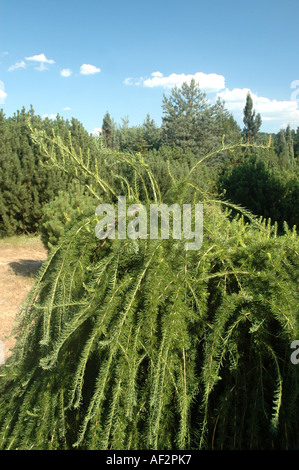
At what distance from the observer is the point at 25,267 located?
738 centimetres

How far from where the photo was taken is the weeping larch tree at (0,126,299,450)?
1.46 meters

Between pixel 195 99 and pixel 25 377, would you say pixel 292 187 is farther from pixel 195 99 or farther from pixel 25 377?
pixel 195 99

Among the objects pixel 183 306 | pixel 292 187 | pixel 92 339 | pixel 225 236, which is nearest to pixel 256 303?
pixel 183 306

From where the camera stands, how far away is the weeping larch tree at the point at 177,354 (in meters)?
1.46

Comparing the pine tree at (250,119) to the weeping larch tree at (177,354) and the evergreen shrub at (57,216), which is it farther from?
the weeping larch tree at (177,354)

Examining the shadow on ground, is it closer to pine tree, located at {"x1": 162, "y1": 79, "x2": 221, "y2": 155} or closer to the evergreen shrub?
the evergreen shrub

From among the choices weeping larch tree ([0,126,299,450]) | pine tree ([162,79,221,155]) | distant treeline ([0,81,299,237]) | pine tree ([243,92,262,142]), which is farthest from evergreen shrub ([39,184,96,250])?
pine tree ([243,92,262,142])

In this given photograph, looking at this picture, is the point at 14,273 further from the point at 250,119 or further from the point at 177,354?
the point at 250,119

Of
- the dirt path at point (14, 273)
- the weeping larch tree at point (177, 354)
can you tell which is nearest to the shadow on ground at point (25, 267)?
the dirt path at point (14, 273)

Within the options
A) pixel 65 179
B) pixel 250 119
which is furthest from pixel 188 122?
pixel 250 119

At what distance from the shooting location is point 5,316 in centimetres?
507

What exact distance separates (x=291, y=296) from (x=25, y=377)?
1315mm
